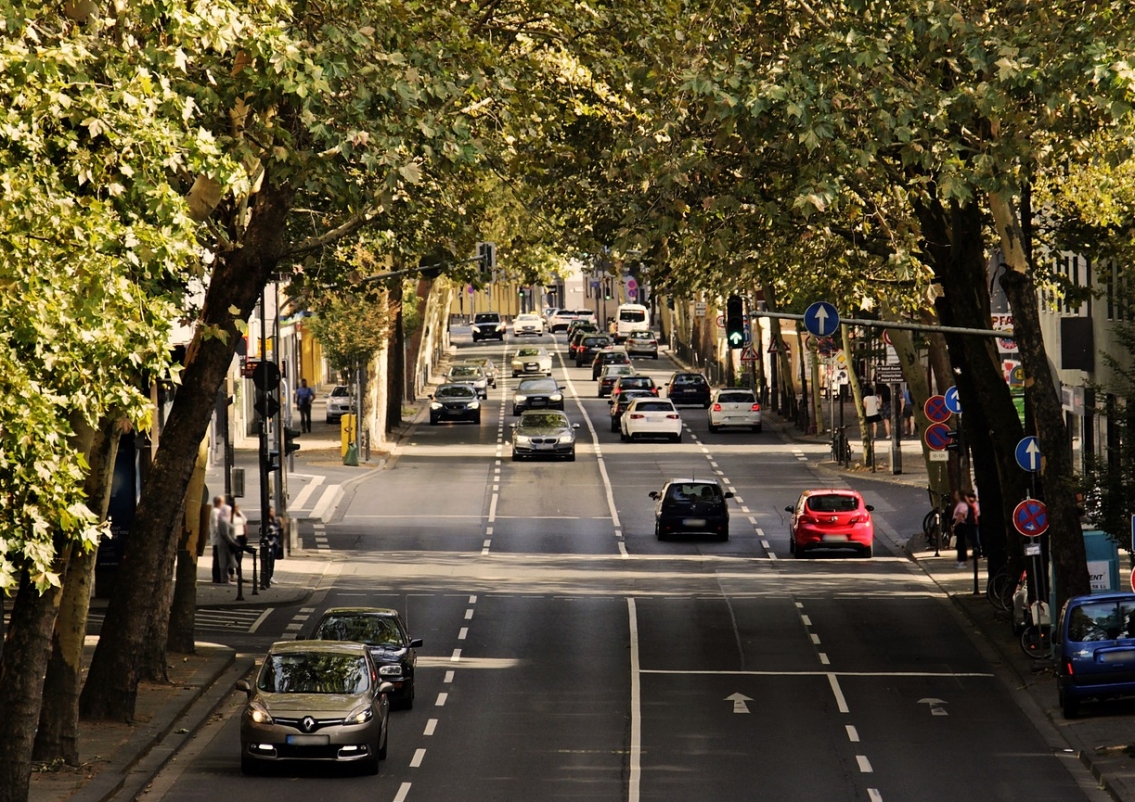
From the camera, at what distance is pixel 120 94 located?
1545 centimetres

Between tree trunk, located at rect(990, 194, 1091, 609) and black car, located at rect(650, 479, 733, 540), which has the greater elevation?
tree trunk, located at rect(990, 194, 1091, 609)

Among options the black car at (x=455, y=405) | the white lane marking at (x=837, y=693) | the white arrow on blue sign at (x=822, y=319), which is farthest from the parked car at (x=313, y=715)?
the black car at (x=455, y=405)

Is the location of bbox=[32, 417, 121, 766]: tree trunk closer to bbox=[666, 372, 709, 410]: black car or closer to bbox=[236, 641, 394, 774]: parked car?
bbox=[236, 641, 394, 774]: parked car

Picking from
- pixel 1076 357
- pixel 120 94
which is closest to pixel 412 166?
pixel 120 94

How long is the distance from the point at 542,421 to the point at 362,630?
37533 millimetres

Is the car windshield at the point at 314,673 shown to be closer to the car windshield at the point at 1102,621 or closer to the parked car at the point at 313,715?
the parked car at the point at 313,715

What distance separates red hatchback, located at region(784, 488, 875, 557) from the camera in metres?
42.0

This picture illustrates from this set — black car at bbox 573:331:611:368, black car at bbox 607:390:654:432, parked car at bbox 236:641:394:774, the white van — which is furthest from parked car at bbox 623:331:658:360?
parked car at bbox 236:641:394:774

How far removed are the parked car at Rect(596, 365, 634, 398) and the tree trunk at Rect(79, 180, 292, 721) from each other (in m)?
66.2

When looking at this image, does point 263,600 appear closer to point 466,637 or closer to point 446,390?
point 466,637

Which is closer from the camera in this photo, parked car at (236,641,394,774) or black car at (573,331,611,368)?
parked car at (236,641,394,774)

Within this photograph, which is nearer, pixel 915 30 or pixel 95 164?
pixel 95 164

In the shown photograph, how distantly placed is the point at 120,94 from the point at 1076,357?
36.4 meters

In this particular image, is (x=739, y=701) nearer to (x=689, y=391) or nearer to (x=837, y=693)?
(x=837, y=693)
